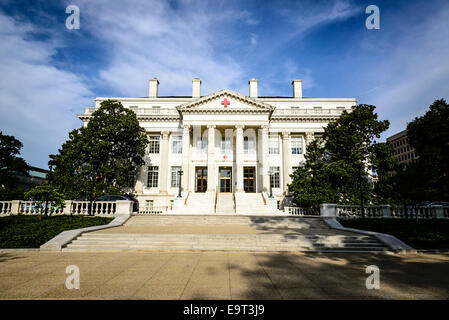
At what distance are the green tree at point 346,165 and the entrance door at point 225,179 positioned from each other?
10588 mm

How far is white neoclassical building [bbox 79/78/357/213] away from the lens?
100 feet

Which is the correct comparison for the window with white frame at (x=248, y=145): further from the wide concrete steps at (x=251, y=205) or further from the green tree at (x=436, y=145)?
the green tree at (x=436, y=145)

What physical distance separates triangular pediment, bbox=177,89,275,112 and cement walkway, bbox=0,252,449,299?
2430 centimetres

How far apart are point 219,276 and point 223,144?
28346mm

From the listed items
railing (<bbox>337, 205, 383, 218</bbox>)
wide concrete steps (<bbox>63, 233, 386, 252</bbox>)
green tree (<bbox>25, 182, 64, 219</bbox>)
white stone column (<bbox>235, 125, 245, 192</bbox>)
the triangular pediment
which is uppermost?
the triangular pediment

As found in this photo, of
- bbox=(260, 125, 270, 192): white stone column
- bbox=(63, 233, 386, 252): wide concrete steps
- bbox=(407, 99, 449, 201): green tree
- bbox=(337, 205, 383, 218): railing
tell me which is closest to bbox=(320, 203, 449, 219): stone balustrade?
bbox=(337, 205, 383, 218): railing

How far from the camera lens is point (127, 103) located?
3781 centimetres

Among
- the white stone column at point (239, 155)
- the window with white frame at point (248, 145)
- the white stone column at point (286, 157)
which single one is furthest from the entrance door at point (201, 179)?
the white stone column at point (286, 157)

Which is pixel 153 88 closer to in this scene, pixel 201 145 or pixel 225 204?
pixel 201 145

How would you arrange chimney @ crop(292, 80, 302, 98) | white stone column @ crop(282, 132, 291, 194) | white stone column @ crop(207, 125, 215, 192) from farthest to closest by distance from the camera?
chimney @ crop(292, 80, 302, 98) → white stone column @ crop(282, 132, 291, 194) → white stone column @ crop(207, 125, 215, 192)

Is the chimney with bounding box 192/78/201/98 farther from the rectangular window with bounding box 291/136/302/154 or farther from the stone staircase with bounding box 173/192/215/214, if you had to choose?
the stone staircase with bounding box 173/192/215/214
